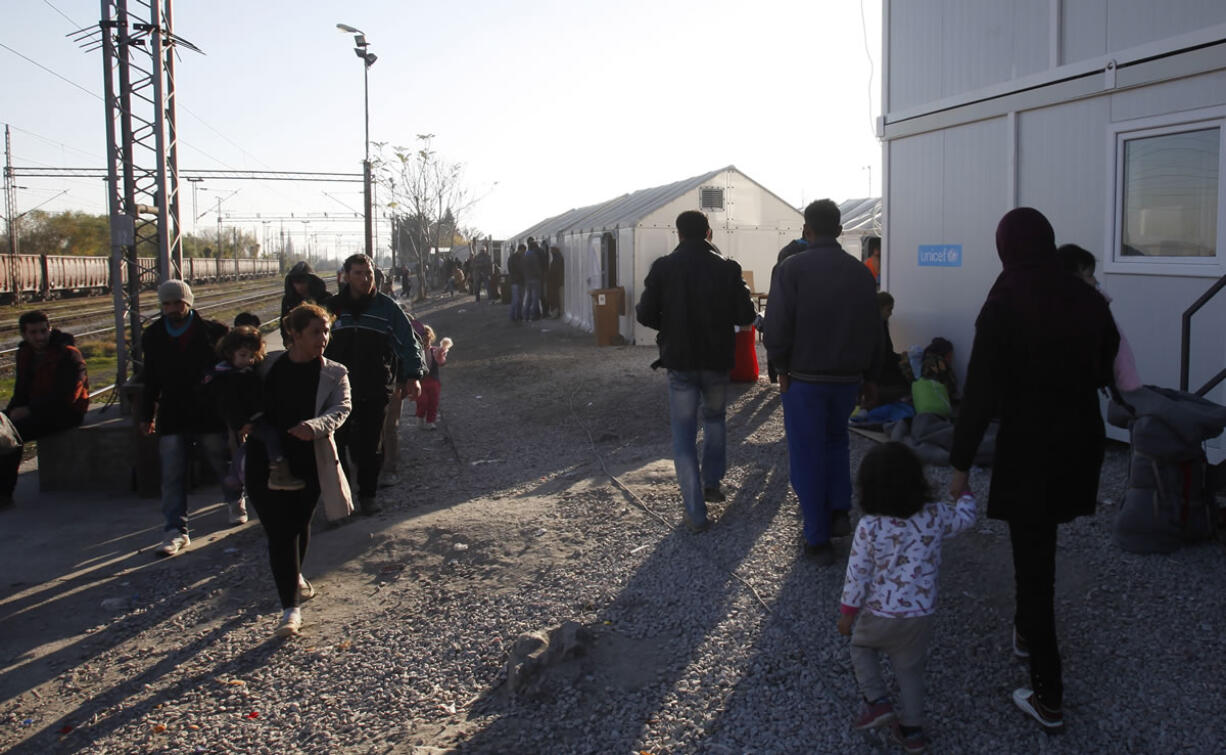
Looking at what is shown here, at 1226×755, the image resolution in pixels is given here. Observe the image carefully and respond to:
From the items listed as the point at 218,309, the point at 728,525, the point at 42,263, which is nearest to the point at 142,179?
the point at 728,525

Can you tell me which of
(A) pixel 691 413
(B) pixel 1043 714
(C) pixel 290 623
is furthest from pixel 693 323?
(B) pixel 1043 714

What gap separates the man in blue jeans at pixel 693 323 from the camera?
551 centimetres

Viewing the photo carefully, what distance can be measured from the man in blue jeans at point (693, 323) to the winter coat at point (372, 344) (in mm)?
1930

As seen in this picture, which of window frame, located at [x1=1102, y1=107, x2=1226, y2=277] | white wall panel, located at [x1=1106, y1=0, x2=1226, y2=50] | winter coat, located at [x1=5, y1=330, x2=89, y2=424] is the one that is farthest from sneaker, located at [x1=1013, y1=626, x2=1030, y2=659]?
winter coat, located at [x1=5, y1=330, x2=89, y2=424]

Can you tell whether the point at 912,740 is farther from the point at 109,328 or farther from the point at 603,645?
the point at 109,328

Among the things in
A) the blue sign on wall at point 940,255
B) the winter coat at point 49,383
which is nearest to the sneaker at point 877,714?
the blue sign on wall at point 940,255

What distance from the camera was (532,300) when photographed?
23.5 metres

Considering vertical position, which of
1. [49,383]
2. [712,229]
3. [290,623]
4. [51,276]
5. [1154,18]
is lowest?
[290,623]

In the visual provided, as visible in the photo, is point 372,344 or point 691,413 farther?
point 372,344

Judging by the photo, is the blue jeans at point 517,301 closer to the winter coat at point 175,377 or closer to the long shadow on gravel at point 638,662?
the winter coat at point 175,377

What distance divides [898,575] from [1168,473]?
2.40 m

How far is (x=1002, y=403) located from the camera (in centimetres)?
335

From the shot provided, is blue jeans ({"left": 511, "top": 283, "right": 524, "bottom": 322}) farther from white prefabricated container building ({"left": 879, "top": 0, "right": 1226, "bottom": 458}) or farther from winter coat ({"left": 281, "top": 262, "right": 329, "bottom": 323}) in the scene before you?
winter coat ({"left": 281, "top": 262, "right": 329, "bottom": 323})

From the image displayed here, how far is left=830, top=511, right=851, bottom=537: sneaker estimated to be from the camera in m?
5.10
